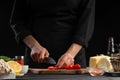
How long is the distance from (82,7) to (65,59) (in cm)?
45

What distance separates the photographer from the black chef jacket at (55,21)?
2008 mm

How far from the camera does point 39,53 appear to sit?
1.78 meters

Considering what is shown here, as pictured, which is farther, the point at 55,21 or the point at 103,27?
the point at 103,27

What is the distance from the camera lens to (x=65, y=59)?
5.58 feet

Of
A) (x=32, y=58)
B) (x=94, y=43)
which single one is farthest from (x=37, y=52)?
(x=94, y=43)

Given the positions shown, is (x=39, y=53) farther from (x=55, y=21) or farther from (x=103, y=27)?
(x=103, y=27)

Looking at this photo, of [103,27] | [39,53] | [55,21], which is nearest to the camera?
[39,53]

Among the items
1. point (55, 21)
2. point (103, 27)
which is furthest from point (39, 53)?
point (103, 27)

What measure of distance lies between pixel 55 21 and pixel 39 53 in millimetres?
304

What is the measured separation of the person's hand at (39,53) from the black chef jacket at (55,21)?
159 millimetres

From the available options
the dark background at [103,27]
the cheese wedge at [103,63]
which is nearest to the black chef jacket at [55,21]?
the cheese wedge at [103,63]

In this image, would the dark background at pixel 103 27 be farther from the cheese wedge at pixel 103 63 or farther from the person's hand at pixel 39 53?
the person's hand at pixel 39 53

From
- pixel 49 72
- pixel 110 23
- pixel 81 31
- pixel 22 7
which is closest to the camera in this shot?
pixel 49 72

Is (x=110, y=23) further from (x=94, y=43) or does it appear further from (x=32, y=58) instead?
(x=32, y=58)
